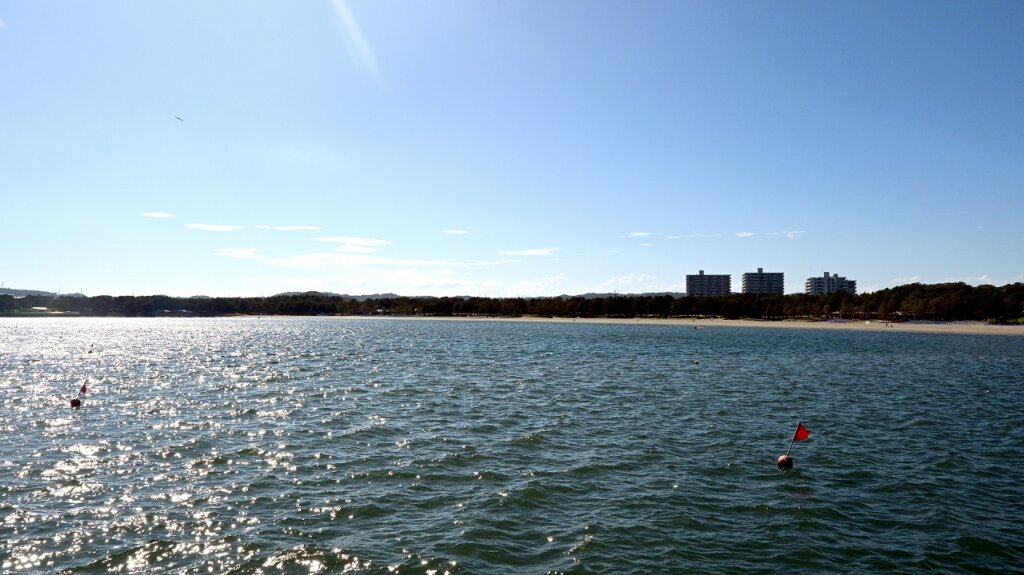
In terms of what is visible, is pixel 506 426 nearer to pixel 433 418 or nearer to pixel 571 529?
pixel 433 418

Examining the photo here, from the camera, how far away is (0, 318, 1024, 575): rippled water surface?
41.9 ft

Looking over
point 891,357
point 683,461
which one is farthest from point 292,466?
point 891,357

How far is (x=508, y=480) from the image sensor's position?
1802cm

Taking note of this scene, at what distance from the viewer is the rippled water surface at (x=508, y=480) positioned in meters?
12.8

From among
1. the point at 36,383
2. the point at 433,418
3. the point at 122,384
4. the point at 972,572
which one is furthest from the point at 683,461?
the point at 36,383

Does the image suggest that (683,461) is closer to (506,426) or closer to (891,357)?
(506,426)

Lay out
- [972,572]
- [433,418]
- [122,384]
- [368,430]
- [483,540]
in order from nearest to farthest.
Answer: [972,572], [483,540], [368,430], [433,418], [122,384]

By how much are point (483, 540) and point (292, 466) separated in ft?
29.7

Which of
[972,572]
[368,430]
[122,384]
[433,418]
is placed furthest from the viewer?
[122,384]

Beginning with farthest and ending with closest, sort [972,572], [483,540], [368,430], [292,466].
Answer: [368,430] < [292,466] < [483,540] < [972,572]

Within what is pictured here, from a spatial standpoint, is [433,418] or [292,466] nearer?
[292,466]

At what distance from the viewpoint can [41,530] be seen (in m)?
13.8

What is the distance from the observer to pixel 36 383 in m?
42.9

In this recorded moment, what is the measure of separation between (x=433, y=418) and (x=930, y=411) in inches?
1038
